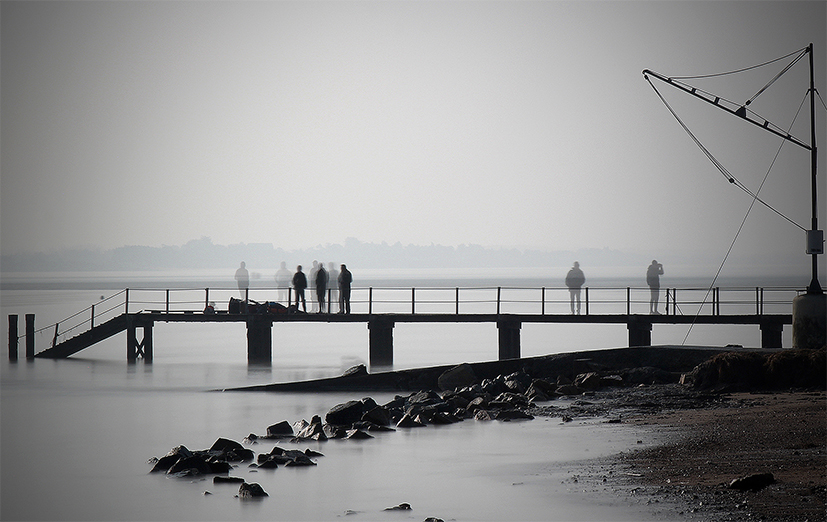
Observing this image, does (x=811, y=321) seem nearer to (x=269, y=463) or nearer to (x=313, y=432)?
(x=313, y=432)

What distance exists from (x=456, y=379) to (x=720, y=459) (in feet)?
33.4

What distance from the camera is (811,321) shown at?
18000 millimetres

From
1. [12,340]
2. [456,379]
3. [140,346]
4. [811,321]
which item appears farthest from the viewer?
[140,346]

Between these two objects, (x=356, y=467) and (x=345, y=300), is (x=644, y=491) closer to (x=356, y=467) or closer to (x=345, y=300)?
(x=356, y=467)

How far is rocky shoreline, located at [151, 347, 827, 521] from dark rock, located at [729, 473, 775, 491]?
0.01m

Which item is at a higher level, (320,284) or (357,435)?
(320,284)

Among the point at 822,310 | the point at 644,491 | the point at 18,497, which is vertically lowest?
the point at 18,497

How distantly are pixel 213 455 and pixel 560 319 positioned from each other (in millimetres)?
16118

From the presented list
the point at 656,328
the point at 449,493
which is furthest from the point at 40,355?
the point at 656,328

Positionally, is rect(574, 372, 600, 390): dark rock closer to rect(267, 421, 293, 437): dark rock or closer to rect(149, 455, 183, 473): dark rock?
rect(267, 421, 293, 437): dark rock

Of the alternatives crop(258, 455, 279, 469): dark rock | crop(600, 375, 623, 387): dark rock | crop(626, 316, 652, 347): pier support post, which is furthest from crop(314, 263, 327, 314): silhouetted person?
crop(258, 455, 279, 469): dark rock

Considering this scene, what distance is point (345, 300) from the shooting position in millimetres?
28391

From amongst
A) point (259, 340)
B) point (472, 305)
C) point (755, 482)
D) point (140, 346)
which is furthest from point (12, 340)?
point (472, 305)

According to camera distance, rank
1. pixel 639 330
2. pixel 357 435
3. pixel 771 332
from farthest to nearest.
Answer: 1. pixel 639 330
2. pixel 771 332
3. pixel 357 435
